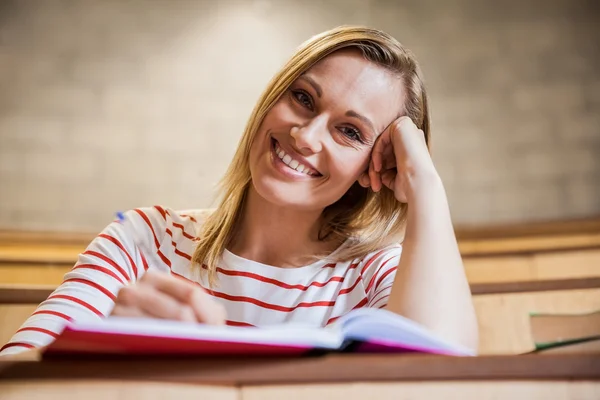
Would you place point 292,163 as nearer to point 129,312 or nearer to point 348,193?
point 348,193

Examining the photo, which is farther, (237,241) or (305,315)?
(237,241)

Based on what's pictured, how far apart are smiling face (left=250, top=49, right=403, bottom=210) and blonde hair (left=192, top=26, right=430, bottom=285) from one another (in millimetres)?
22

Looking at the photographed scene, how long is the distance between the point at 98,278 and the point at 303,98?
46 cm

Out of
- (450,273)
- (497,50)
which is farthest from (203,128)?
(450,273)

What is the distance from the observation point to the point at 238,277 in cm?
111

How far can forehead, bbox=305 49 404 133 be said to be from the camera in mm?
1093

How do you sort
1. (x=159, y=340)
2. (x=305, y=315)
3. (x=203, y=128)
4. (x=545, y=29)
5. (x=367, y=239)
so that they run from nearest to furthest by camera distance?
(x=159, y=340), (x=305, y=315), (x=367, y=239), (x=545, y=29), (x=203, y=128)

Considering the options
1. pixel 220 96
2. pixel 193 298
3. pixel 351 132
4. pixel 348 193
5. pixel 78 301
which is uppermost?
pixel 220 96

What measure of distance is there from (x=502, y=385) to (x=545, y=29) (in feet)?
6.60

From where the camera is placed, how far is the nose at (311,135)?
1068mm

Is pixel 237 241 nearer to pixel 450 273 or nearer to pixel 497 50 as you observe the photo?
pixel 450 273

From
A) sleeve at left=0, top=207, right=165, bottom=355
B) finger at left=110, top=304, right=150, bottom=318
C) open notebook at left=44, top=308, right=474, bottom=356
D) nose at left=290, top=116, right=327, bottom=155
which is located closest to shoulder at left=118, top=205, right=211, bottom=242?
sleeve at left=0, top=207, right=165, bottom=355

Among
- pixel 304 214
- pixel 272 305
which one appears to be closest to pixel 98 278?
pixel 272 305

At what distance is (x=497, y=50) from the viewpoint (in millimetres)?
2254
